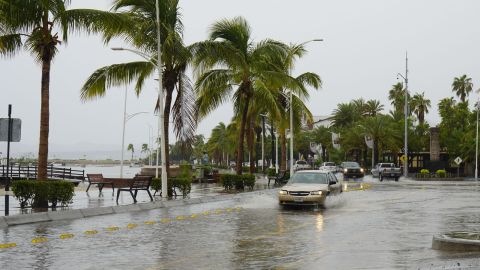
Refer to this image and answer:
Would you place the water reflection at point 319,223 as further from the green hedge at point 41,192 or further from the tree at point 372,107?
the tree at point 372,107

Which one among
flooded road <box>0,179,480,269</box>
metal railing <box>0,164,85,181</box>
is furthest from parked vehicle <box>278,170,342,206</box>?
metal railing <box>0,164,85,181</box>

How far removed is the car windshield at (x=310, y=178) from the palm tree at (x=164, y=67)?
5451mm

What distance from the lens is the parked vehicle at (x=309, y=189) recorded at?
22.1 metres

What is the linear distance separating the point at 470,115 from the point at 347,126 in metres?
24.6

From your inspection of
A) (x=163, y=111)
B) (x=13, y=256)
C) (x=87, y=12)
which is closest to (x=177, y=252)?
(x=13, y=256)

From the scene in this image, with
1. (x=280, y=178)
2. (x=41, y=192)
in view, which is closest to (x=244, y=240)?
(x=41, y=192)

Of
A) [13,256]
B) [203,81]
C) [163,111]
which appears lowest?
[13,256]

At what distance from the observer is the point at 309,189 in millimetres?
22297

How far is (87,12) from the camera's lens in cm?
2008

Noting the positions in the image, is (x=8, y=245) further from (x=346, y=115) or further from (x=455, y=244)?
(x=346, y=115)

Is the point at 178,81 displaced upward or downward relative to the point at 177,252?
upward

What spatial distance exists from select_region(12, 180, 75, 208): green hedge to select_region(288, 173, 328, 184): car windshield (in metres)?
8.70

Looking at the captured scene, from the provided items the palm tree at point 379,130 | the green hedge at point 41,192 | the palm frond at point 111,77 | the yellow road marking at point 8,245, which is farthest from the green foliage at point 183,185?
the palm tree at point 379,130

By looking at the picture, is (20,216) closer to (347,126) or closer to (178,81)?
(178,81)
